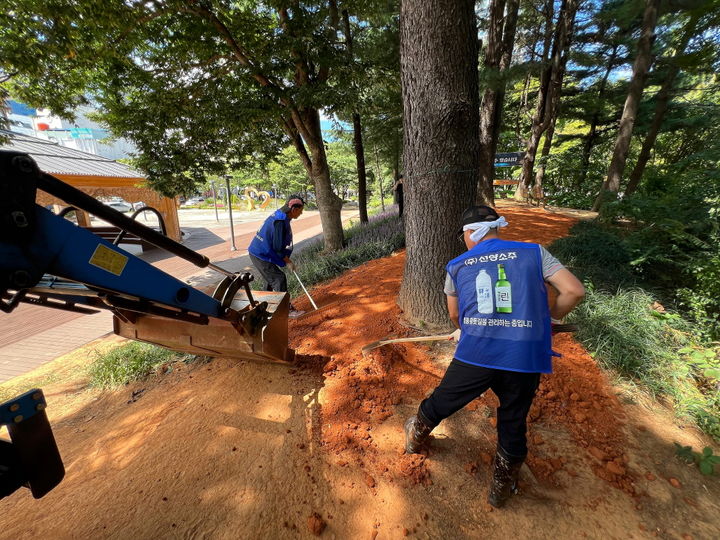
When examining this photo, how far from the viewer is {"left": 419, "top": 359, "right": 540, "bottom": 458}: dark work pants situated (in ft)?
5.56

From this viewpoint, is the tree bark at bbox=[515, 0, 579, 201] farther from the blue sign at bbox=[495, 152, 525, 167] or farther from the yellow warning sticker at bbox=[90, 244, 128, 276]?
the yellow warning sticker at bbox=[90, 244, 128, 276]

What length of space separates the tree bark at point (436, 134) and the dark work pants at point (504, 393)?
153 centimetres

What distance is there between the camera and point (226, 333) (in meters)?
2.59

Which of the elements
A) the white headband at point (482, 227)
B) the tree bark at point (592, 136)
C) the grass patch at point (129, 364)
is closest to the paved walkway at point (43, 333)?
the grass patch at point (129, 364)

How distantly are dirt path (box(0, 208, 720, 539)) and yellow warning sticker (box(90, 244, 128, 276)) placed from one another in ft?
5.15

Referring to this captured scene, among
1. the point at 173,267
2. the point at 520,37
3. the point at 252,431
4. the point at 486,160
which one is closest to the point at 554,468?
the point at 252,431

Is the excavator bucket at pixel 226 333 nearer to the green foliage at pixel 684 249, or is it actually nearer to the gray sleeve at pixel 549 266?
the gray sleeve at pixel 549 266

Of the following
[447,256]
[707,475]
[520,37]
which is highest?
[520,37]

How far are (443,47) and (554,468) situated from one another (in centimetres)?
333

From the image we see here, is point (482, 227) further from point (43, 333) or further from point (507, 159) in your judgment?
point (507, 159)

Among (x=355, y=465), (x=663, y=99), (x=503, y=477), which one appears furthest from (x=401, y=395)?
(x=663, y=99)

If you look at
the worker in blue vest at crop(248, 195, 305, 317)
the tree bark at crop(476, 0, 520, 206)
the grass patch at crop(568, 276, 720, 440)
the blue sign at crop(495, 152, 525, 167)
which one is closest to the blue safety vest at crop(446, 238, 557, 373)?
the grass patch at crop(568, 276, 720, 440)

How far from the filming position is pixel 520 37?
15.4 metres

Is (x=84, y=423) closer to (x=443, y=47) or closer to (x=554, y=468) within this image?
(x=554, y=468)
